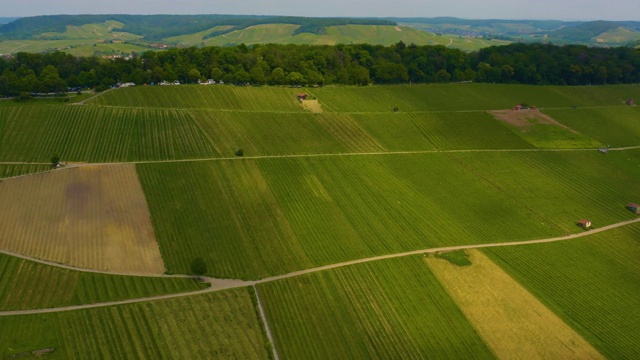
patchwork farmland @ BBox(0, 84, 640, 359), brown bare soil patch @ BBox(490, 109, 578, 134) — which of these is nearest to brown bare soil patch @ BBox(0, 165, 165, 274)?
patchwork farmland @ BBox(0, 84, 640, 359)

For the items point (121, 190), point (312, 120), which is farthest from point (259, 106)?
point (121, 190)

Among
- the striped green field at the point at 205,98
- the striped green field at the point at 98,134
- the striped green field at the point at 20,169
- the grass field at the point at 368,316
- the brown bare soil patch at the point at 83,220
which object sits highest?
the striped green field at the point at 205,98

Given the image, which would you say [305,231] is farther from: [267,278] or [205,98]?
[205,98]

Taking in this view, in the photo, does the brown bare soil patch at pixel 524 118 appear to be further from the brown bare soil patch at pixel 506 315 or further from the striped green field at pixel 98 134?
the striped green field at pixel 98 134

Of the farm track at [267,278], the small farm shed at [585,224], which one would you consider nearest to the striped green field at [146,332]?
the farm track at [267,278]

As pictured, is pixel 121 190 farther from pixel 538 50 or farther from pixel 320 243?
pixel 538 50

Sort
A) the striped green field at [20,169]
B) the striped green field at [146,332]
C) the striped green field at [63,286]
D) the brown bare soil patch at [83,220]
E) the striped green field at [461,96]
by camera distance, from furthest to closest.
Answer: the striped green field at [461,96] < the striped green field at [20,169] < the brown bare soil patch at [83,220] < the striped green field at [63,286] < the striped green field at [146,332]
